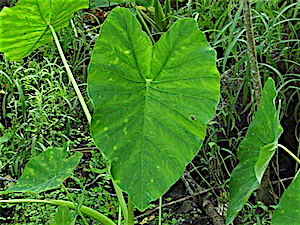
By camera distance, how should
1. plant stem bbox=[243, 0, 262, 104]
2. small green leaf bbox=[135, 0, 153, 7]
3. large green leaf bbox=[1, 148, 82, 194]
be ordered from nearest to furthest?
large green leaf bbox=[1, 148, 82, 194], plant stem bbox=[243, 0, 262, 104], small green leaf bbox=[135, 0, 153, 7]

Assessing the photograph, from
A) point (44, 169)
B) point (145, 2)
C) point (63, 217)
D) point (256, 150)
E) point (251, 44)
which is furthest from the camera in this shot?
point (145, 2)

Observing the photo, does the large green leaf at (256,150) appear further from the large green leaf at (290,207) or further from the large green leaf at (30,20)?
the large green leaf at (30,20)

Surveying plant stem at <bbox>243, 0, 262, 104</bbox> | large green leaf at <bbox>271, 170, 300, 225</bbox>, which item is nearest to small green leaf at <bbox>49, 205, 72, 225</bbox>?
large green leaf at <bbox>271, 170, 300, 225</bbox>

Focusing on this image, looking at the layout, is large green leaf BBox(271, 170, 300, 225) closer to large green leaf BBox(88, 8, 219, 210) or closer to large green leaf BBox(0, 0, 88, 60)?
large green leaf BBox(88, 8, 219, 210)

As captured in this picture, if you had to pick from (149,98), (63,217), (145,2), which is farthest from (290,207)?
(145,2)

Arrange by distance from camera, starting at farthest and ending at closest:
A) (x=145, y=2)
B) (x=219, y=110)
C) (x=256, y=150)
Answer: (x=219, y=110)
(x=145, y=2)
(x=256, y=150)

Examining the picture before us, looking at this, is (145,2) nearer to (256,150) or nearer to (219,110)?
→ (219,110)
